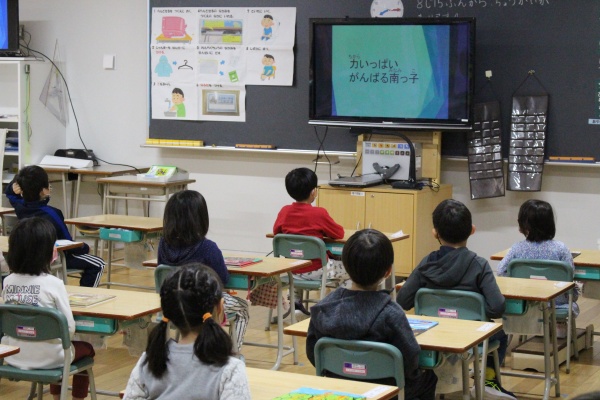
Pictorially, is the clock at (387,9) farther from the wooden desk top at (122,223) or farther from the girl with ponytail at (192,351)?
the girl with ponytail at (192,351)

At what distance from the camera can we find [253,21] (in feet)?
27.7

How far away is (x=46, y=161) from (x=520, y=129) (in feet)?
14.5

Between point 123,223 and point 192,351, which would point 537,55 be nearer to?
point 123,223

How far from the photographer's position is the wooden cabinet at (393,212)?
739 cm

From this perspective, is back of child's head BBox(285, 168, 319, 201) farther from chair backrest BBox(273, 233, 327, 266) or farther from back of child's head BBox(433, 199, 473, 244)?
back of child's head BBox(433, 199, 473, 244)

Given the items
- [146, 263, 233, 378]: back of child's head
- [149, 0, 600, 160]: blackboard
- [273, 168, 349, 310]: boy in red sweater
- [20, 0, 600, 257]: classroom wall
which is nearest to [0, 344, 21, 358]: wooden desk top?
[146, 263, 233, 378]: back of child's head

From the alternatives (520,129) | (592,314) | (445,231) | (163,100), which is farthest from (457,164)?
(445,231)

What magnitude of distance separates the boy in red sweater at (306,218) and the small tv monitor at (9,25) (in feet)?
14.3

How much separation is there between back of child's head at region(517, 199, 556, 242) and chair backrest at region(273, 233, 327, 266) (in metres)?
1.18

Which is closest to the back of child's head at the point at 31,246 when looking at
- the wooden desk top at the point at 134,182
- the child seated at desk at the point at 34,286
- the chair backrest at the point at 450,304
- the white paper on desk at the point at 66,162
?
the child seated at desk at the point at 34,286

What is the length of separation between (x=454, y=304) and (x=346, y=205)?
3.65 m

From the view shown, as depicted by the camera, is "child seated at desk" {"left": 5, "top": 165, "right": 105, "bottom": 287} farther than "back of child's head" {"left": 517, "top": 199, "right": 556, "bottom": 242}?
Yes

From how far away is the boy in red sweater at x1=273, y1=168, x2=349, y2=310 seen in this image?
228 inches

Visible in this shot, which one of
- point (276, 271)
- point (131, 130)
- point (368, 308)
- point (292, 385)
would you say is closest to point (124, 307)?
point (276, 271)
